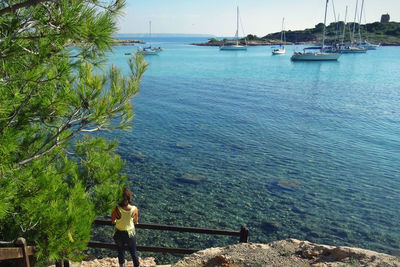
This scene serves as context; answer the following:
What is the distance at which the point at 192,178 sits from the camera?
716 inches

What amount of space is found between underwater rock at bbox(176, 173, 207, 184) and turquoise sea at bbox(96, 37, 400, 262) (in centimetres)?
11

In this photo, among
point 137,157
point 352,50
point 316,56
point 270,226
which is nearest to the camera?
point 270,226

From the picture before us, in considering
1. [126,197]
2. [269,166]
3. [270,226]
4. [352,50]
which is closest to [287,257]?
[126,197]

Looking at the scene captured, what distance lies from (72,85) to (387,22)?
215 metres

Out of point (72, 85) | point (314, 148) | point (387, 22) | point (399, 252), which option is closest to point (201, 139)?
point (314, 148)

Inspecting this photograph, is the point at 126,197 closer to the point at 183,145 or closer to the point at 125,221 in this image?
the point at 125,221

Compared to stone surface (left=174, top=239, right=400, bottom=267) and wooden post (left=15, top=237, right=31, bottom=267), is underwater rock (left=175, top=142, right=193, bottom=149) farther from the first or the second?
wooden post (left=15, top=237, right=31, bottom=267)

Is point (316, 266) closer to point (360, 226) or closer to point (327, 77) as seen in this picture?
point (360, 226)

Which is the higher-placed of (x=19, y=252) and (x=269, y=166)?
(x=19, y=252)

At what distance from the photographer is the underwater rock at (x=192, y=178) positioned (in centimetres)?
1781

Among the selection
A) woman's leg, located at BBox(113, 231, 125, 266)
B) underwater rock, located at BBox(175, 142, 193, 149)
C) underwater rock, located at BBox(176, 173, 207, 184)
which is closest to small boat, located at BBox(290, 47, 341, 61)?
underwater rock, located at BBox(175, 142, 193, 149)

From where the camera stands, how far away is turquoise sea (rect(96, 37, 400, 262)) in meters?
13.8

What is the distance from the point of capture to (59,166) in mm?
6559

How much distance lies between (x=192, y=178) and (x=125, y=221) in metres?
11.4
